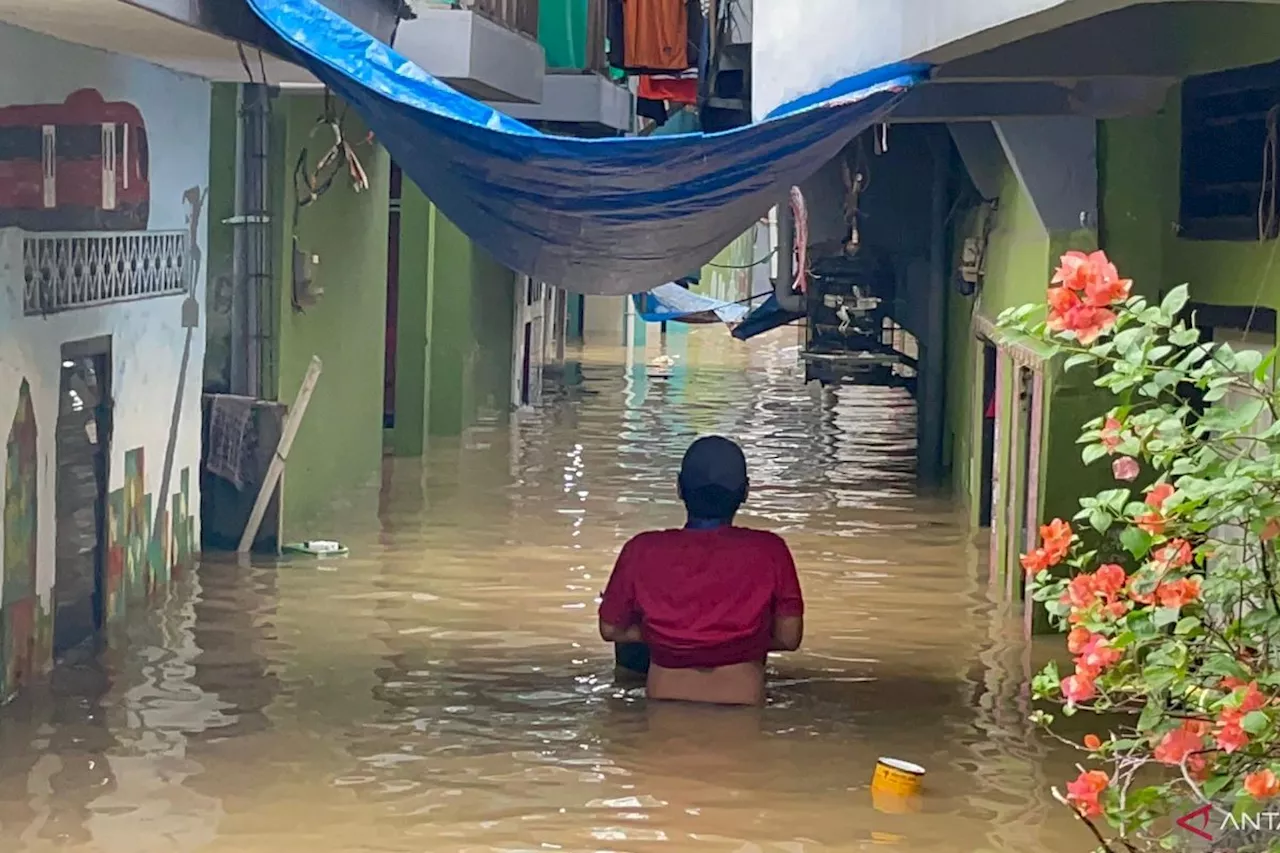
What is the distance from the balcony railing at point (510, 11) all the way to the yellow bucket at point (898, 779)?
19.5ft

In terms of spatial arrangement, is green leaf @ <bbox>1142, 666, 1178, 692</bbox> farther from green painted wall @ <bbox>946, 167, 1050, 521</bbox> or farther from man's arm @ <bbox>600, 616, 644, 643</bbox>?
green painted wall @ <bbox>946, 167, 1050, 521</bbox>

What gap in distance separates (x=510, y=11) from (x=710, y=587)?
248 inches

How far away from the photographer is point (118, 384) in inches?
384

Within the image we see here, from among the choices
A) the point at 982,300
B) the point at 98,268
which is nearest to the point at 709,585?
the point at 98,268

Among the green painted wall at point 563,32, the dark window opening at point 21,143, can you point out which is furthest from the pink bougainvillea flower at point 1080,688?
the green painted wall at point 563,32

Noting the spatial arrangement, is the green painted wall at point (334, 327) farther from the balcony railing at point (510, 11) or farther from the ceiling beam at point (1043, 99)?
the ceiling beam at point (1043, 99)

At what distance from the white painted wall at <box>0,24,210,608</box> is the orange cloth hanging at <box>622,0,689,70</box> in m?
9.04

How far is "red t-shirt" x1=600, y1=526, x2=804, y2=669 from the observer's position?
26.4 feet

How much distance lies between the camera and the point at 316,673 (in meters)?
8.93

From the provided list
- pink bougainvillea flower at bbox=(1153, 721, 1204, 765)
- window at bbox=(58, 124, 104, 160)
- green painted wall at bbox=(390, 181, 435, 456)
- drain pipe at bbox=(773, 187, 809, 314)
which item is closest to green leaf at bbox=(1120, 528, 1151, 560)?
pink bougainvillea flower at bbox=(1153, 721, 1204, 765)

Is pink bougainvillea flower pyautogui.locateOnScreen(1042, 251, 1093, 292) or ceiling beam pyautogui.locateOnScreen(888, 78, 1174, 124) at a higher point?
ceiling beam pyautogui.locateOnScreen(888, 78, 1174, 124)

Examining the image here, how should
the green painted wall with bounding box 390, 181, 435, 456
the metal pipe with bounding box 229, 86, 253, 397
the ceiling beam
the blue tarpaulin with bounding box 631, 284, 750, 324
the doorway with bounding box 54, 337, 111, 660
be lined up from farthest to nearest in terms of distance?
the blue tarpaulin with bounding box 631, 284, 750, 324, the green painted wall with bounding box 390, 181, 435, 456, the metal pipe with bounding box 229, 86, 253, 397, the ceiling beam, the doorway with bounding box 54, 337, 111, 660

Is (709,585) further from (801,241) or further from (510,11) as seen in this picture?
(801,241)

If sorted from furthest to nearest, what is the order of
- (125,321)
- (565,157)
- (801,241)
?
1. (801,241)
2. (125,321)
3. (565,157)
